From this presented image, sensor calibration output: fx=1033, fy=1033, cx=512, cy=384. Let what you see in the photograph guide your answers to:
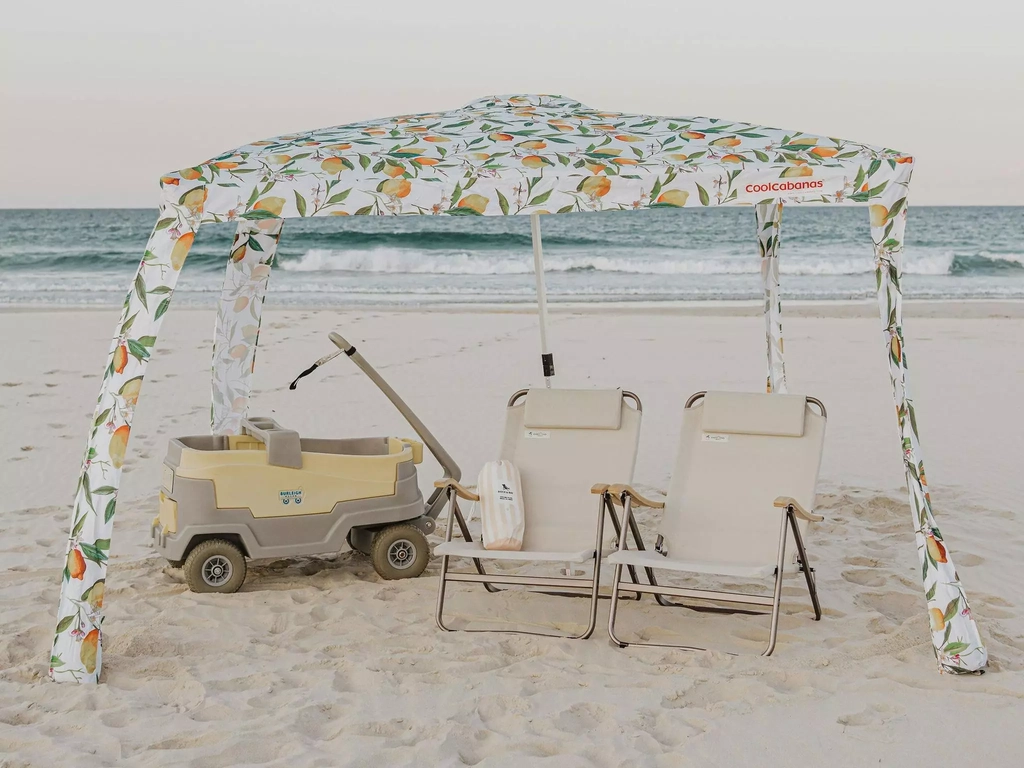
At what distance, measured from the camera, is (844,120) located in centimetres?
2423

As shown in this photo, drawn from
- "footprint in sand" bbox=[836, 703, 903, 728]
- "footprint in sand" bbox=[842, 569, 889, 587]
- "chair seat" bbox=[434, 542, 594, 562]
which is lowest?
"footprint in sand" bbox=[842, 569, 889, 587]

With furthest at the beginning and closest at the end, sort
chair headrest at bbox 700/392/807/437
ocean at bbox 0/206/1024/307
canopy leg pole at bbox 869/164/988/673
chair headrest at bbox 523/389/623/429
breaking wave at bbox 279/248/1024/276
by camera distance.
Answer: breaking wave at bbox 279/248/1024/276 < ocean at bbox 0/206/1024/307 < chair headrest at bbox 523/389/623/429 < chair headrest at bbox 700/392/807/437 < canopy leg pole at bbox 869/164/988/673

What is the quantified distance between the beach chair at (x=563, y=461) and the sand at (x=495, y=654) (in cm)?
29

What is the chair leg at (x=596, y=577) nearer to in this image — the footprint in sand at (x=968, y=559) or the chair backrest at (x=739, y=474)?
the chair backrest at (x=739, y=474)

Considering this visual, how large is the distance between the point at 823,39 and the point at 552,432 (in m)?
14.0

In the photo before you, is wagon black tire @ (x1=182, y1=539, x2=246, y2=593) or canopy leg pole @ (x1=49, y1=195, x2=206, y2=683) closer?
canopy leg pole @ (x1=49, y1=195, x2=206, y2=683)

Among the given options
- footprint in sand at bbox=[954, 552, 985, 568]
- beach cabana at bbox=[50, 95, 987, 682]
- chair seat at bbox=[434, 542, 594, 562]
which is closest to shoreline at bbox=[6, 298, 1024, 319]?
footprint in sand at bbox=[954, 552, 985, 568]

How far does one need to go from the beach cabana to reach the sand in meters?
0.35

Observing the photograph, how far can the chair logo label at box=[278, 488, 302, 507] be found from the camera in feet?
15.1

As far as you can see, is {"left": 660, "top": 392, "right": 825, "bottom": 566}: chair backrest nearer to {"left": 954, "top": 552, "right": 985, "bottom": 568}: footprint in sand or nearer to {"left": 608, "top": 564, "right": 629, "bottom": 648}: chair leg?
{"left": 608, "top": 564, "right": 629, "bottom": 648}: chair leg

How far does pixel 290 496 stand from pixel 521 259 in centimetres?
1784

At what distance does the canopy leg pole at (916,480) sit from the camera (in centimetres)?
355

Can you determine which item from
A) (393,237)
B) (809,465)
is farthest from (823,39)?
(809,465)

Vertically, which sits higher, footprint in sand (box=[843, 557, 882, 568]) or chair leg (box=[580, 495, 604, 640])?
chair leg (box=[580, 495, 604, 640])
